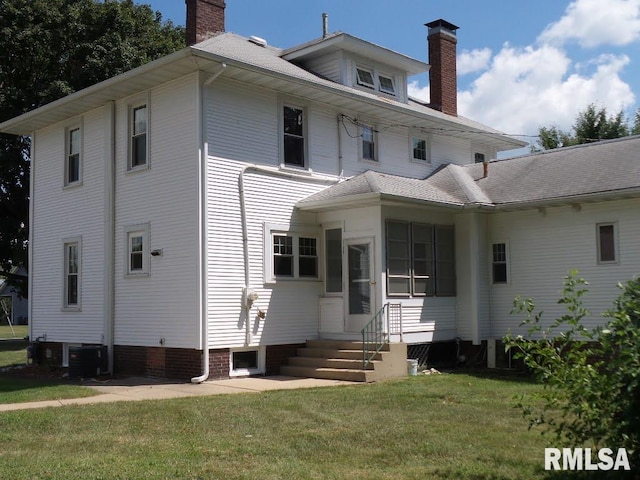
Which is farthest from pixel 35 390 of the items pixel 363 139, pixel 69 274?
pixel 363 139

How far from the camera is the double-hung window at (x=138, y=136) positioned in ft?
53.9

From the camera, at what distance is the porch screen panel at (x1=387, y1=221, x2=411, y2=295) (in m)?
15.9

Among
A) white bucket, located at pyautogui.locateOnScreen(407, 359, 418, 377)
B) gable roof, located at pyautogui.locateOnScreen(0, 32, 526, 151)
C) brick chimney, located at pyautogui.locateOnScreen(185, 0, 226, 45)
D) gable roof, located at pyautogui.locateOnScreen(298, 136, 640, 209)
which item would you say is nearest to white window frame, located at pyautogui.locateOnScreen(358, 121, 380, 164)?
gable roof, located at pyautogui.locateOnScreen(0, 32, 526, 151)

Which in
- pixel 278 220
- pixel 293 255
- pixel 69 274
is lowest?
pixel 69 274

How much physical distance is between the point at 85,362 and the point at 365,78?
10.3 m

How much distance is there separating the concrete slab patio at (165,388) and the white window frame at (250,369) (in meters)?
0.28

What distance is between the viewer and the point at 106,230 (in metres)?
17.0

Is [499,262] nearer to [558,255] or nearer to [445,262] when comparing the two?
[445,262]

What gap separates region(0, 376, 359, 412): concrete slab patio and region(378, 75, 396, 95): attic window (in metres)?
9.07

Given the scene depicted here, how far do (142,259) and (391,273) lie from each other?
18.2 ft

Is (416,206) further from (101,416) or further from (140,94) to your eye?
(101,416)

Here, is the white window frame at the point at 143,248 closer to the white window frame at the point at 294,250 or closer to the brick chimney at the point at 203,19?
the white window frame at the point at 294,250

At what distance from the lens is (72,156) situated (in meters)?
18.9

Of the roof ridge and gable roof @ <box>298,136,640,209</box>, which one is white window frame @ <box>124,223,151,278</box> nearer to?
gable roof @ <box>298,136,640,209</box>
